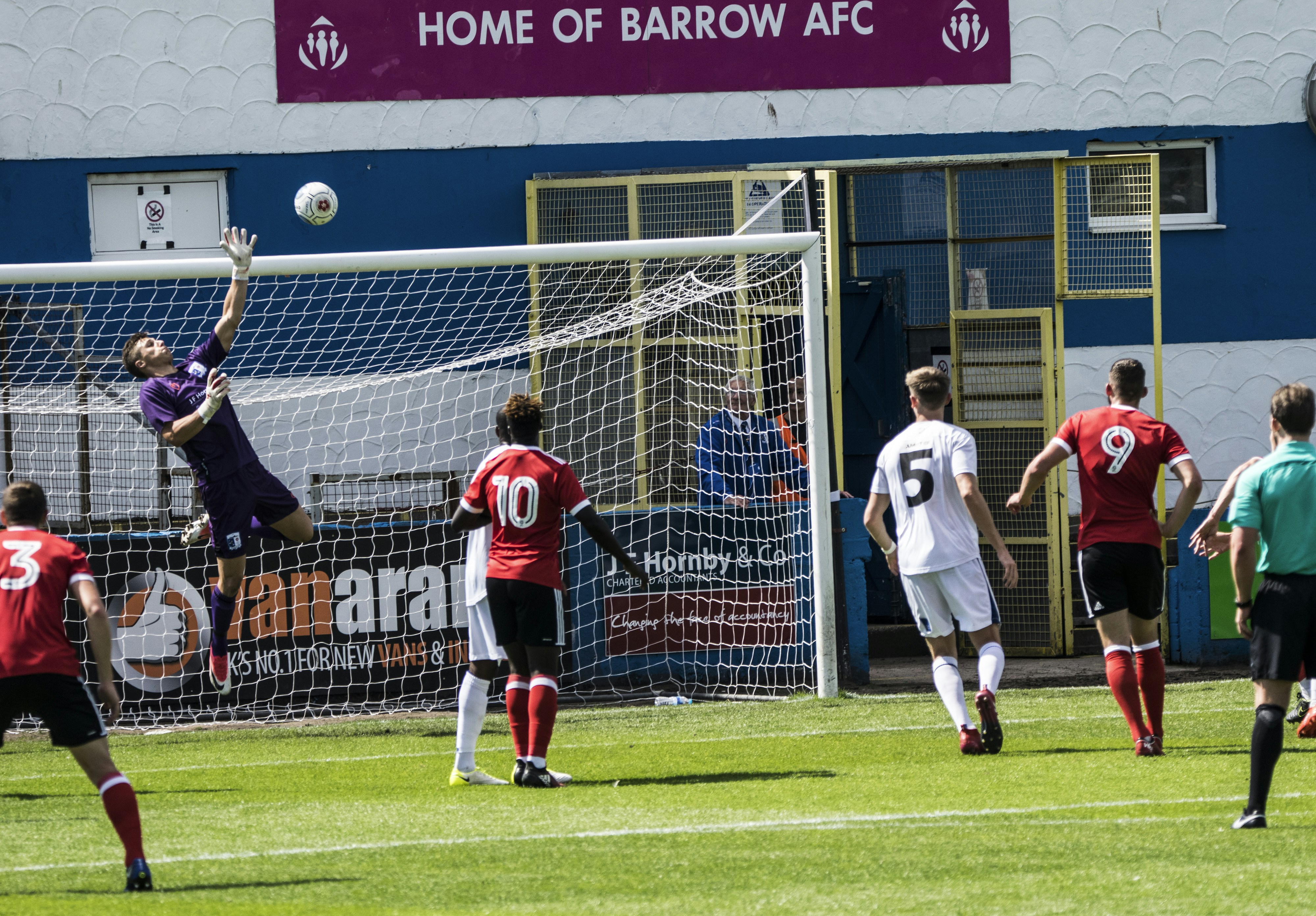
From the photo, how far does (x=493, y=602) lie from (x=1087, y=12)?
32.2 ft

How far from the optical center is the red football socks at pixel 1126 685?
7.23 m

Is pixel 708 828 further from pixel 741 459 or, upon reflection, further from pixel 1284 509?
pixel 741 459

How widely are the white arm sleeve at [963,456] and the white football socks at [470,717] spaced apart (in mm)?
2549

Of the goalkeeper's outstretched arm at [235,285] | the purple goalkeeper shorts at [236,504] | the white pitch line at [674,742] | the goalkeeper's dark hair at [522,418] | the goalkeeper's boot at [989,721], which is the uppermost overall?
the goalkeeper's outstretched arm at [235,285]

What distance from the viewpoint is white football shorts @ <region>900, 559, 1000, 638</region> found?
7492mm

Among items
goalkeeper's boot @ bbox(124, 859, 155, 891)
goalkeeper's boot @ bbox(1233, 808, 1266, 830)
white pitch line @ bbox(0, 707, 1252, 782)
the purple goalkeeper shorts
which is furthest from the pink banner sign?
goalkeeper's boot @ bbox(124, 859, 155, 891)

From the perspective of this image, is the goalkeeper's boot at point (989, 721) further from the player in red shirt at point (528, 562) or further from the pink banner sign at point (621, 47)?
the pink banner sign at point (621, 47)

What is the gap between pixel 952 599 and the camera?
7535mm

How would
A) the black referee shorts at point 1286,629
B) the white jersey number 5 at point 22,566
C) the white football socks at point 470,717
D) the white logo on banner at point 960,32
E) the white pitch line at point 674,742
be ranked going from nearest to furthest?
the white jersey number 5 at point 22,566, the black referee shorts at point 1286,629, the white football socks at point 470,717, the white pitch line at point 674,742, the white logo on banner at point 960,32

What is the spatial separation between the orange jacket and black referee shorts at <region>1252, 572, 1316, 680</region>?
561 cm

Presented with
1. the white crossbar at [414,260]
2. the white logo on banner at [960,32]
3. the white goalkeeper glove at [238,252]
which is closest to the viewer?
the white goalkeeper glove at [238,252]

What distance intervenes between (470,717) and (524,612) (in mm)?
680

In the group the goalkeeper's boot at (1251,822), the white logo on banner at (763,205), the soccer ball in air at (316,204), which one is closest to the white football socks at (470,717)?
the goalkeeper's boot at (1251,822)

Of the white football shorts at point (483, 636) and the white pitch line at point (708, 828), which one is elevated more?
the white football shorts at point (483, 636)
